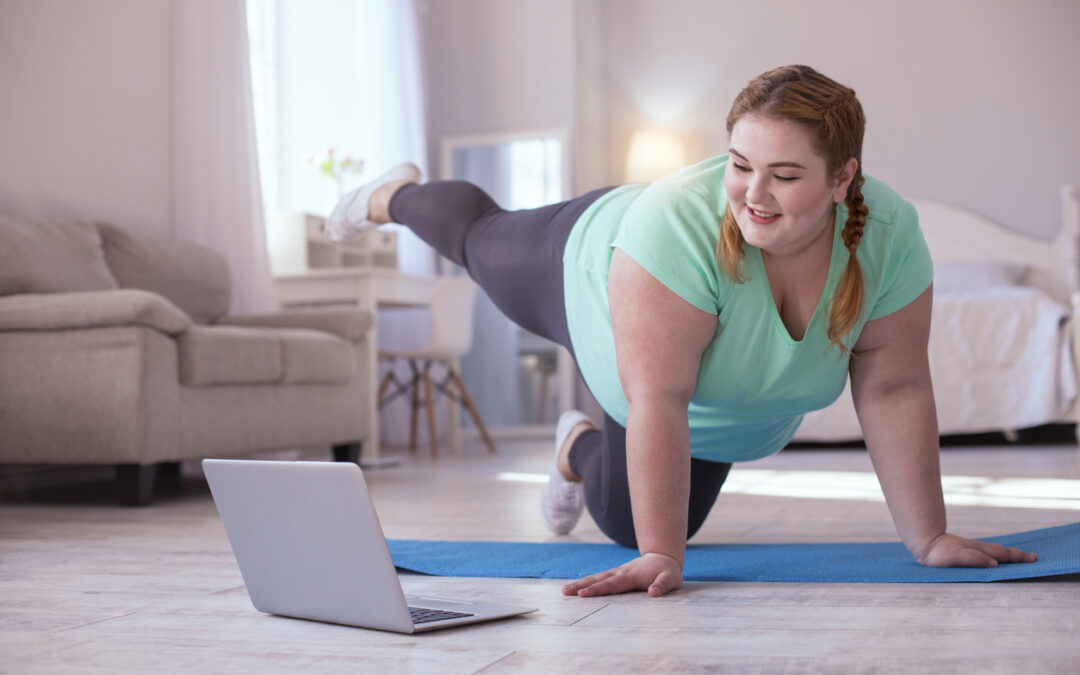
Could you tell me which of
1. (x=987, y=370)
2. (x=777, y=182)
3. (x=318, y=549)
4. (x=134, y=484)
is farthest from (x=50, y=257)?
(x=987, y=370)

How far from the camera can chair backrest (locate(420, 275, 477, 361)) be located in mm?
4480

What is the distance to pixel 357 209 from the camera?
2102mm

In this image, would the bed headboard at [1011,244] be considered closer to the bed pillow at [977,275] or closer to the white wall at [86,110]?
the bed pillow at [977,275]

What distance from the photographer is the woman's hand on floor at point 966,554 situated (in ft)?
4.47

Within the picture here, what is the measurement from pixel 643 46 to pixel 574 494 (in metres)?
4.72

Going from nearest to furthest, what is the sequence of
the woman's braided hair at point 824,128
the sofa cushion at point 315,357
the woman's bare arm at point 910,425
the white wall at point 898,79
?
the woman's braided hair at point 824,128 → the woman's bare arm at point 910,425 → the sofa cushion at point 315,357 → the white wall at point 898,79

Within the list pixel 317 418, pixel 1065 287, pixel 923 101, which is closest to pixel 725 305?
pixel 317 418

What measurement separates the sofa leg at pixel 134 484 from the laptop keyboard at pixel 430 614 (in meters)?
1.71

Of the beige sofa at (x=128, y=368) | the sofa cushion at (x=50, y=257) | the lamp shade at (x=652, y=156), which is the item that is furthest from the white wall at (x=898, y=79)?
the sofa cushion at (x=50, y=257)

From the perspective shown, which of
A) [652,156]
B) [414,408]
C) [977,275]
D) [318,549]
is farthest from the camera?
[652,156]

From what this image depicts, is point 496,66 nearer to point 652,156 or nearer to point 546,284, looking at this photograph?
point 652,156

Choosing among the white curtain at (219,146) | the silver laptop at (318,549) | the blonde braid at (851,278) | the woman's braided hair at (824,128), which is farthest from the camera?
the white curtain at (219,146)

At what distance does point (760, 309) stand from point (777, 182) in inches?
7.3

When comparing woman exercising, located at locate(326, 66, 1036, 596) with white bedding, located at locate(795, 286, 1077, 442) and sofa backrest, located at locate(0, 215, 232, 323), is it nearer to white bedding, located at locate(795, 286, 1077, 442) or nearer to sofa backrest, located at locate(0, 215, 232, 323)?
sofa backrest, located at locate(0, 215, 232, 323)
